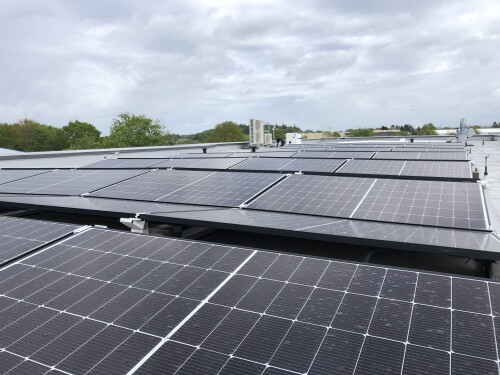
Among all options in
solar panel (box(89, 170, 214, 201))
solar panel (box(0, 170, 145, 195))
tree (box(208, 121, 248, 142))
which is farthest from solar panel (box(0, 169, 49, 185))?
tree (box(208, 121, 248, 142))

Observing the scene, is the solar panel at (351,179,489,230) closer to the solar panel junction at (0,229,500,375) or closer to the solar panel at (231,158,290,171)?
the solar panel junction at (0,229,500,375)

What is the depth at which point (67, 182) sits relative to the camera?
14336 mm

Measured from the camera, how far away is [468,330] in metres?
4.09

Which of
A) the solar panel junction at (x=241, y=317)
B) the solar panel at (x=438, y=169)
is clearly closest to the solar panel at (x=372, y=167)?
the solar panel at (x=438, y=169)

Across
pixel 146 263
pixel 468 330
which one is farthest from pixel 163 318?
pixel 468 330

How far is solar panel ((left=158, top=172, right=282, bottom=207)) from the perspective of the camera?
10.8 meters

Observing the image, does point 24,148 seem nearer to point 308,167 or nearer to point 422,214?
point 308,167

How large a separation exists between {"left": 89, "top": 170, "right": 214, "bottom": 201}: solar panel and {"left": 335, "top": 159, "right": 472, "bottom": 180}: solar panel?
230 inches

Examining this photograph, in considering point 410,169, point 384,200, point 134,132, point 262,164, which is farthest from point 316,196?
point 134,132

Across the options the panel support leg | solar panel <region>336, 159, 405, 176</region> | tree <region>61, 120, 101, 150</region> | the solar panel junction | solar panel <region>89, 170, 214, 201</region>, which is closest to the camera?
the solar panel junction

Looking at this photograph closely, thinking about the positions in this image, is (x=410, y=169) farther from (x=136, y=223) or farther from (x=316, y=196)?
(x=136, y=223)

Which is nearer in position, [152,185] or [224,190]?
[224,190]

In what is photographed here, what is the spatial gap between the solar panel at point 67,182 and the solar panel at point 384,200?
6.60 metres

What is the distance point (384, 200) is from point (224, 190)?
4.74 m
